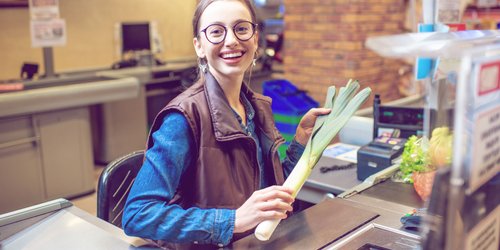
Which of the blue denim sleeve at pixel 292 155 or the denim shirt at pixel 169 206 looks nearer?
the denim shirt at pixel 169 206

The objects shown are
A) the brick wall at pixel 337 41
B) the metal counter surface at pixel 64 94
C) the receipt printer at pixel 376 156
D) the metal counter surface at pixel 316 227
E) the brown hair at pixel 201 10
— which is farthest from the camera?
the brick wall at pixel 337 41

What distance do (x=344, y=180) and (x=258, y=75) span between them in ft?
16.0

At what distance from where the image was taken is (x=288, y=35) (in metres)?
4.93

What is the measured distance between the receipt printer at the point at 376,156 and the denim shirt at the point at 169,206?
3.14 ft

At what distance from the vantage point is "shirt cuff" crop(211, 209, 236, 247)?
1.21 meters

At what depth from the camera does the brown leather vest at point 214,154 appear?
4.31 ft

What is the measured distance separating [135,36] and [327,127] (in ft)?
17.2

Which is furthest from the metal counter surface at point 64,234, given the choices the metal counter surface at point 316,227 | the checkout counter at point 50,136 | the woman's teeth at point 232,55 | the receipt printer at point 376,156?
the checkout counter at point 50,136

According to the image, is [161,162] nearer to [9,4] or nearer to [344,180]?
[344,180]

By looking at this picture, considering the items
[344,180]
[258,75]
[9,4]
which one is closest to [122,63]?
[9,4]

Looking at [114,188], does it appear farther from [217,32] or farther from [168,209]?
[217,32]

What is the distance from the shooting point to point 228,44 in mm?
1338

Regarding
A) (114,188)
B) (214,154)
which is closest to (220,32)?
(214,154)

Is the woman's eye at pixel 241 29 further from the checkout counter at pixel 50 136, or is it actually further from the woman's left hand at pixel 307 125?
the checkout counter at pixel 50 136
